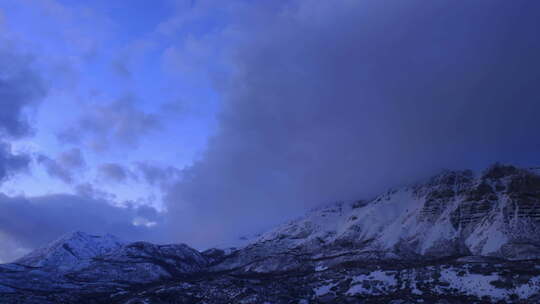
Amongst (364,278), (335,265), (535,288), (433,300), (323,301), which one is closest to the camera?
(535,288)

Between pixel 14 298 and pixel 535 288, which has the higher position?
pixel 14 298

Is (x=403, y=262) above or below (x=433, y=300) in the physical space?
above

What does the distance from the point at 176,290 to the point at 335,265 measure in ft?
224

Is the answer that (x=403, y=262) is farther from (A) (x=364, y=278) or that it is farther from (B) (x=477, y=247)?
(B) (x=477, y=247)

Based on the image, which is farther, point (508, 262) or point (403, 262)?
point (403, 262)

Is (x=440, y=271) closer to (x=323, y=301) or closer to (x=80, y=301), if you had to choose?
(x=323, y=301)

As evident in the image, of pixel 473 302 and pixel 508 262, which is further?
pixel 508 262

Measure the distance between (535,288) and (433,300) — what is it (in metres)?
27.0

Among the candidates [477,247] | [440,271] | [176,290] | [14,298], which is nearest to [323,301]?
[440,271]

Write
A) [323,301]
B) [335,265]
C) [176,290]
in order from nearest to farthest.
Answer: [323,301]
[176,290]
[335,265]

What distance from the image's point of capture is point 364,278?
159 meters

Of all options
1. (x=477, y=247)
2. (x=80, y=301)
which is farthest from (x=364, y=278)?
(x=80, y=301)

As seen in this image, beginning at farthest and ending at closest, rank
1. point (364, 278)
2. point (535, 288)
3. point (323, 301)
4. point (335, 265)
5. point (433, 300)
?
point (335, 265)
point (364, 278)
point (323, 301)
point (433, 300)
point (535, 288)

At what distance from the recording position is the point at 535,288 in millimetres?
120438
